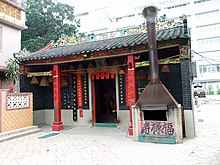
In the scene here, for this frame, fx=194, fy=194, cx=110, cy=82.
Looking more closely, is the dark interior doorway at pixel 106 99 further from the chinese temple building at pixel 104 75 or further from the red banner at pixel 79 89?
the red banner at pixel 79 89

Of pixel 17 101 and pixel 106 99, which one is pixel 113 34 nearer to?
pixel 106 99

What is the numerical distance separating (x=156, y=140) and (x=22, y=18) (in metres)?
9.10

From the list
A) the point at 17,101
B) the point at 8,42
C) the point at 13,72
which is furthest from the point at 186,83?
the point at 8,42

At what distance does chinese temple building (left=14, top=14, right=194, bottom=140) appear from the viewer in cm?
601

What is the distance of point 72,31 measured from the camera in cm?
1755

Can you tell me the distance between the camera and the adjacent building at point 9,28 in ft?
29.2

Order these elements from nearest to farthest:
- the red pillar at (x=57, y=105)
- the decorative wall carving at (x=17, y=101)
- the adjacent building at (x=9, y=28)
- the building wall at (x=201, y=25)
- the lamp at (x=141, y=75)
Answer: the decorative wall carving at (x=17, y=101) → the lamp at (x=141, y=75) → the red pillar at (x=57, y=105) → the adjacent building at (x=9, y=28) → the building wall at (x=201, y=25)

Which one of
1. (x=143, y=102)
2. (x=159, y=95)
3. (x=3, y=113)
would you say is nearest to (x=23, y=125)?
(x=3, y=113)

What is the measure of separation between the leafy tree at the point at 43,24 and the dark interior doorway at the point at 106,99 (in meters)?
7.97

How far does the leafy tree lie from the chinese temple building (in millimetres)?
6147

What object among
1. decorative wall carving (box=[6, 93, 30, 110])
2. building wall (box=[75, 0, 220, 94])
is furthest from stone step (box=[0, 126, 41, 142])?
building wall (box=[75, 0, 220, 94])

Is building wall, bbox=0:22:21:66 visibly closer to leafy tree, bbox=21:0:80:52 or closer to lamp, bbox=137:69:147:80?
leafy tree, bbox=21:0:80:52

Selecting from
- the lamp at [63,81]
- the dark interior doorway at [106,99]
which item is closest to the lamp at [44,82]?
the lamp at [63,81]

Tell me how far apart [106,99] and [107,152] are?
196 inches
